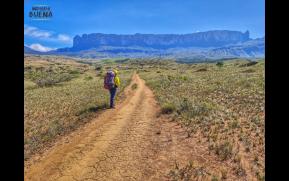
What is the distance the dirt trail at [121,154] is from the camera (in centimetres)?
946

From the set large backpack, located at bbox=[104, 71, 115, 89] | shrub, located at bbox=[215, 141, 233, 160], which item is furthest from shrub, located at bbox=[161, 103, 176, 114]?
shrub, located at bbox=[215, 141, 233, 160]

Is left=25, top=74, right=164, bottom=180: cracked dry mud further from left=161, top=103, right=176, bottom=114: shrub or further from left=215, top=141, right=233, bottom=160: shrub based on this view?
left=161, top=103, right=176, bottom=114: shrub

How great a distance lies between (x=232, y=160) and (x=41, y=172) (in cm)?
613

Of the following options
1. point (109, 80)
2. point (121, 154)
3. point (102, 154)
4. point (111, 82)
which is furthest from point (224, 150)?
point (109, 80)

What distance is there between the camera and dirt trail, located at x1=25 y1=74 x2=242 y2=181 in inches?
372

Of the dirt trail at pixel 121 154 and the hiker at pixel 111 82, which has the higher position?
the hiker at pixel 111 82

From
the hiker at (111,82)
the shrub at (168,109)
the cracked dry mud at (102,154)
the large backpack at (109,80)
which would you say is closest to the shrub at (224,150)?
the cracked dry mud at (102,154)

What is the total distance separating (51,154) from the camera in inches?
472

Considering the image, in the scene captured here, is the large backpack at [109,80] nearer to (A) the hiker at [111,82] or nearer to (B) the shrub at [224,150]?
(A) the hiker at [111,82]

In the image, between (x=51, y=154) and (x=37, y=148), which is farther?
(x=37, y=148)

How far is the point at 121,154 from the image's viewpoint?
10898 mm

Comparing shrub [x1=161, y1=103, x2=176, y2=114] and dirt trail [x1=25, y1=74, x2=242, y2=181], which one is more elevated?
shrub [x1=161, y1=103, x2=176, y2=114]
